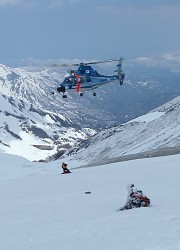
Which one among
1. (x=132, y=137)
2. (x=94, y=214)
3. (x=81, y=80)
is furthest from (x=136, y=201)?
(x=132, y=137)

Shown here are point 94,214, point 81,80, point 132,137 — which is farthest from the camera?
point 132,137

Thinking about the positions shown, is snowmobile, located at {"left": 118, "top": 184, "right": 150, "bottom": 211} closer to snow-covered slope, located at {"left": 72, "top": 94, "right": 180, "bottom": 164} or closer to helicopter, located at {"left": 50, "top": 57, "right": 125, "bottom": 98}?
helicopter, located at {"left": 50, "top": 57, "right": 125, "bottom": 98}

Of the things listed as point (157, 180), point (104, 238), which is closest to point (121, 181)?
point (157, 180)

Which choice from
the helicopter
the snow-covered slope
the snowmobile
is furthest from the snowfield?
the snow-covered slope

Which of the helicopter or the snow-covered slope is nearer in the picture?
the helicopter

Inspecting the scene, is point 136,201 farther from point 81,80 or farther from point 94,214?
point 81,80

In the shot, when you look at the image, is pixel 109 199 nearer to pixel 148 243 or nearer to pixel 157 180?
pixel 157 180

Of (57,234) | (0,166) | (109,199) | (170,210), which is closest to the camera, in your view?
(57,234)

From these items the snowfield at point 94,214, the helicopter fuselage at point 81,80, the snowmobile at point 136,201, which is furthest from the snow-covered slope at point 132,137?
the snowmobile at point 136,201
